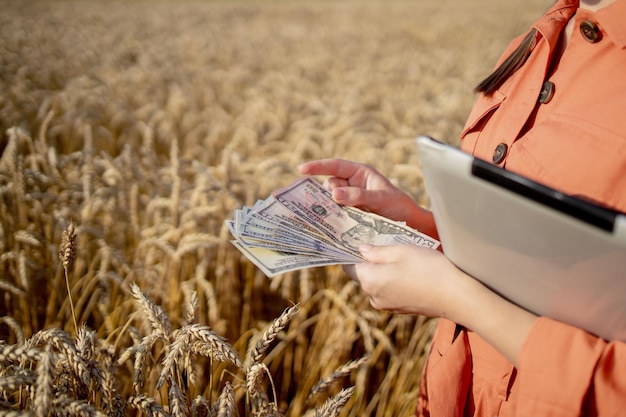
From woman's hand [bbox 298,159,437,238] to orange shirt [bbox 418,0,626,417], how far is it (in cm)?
29

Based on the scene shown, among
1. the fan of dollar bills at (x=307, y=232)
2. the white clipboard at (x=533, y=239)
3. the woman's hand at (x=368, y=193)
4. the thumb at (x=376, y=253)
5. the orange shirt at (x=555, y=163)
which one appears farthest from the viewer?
the woman's hand at (x=368, y=193)

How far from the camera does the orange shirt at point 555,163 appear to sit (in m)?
0.81

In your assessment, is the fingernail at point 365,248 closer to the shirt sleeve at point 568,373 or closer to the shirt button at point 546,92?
the shirt sleeve at point 568,373

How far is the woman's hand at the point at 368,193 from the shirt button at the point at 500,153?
0.41m

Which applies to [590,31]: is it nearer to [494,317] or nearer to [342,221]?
[494,317]

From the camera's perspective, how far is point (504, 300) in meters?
0.94

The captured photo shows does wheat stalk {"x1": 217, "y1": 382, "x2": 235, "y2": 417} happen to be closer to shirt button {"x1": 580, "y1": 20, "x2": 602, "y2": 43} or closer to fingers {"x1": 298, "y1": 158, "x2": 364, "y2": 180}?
fingers {"x1": 298, "y1": 158, "x2": 364, "y2": 180}

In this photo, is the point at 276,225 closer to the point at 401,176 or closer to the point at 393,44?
the point at 401,176

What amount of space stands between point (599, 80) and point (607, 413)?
2.16ft

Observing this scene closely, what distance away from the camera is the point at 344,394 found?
1126 millimetres

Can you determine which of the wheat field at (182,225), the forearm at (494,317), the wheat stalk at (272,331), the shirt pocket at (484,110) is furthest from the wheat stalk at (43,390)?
the shirt pocket at (484,110)

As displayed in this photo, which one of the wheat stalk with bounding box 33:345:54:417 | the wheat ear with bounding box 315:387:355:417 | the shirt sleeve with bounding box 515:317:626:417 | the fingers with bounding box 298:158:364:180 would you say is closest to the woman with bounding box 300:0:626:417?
the shirt sleeve with bounding box 515:317:626:417

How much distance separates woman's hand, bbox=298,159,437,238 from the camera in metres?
1.39

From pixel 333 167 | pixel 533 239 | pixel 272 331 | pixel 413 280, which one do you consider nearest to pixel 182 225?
pixel 333 167
